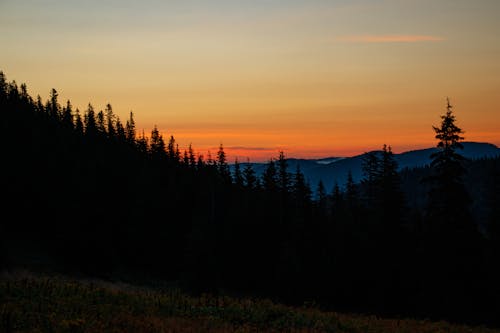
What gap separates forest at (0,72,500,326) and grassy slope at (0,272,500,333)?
15.5 m

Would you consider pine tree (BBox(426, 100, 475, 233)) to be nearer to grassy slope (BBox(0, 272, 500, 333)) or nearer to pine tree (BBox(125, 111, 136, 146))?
grassy slope (BBox(0, 272, 500, 333))

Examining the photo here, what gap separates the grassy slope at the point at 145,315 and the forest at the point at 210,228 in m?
15.5

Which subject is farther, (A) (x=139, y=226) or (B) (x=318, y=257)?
(A) (x=139, y=226)

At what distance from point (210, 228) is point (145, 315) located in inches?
1450

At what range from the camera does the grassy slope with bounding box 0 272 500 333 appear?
1136 cm

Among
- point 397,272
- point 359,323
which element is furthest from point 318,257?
point 359,323

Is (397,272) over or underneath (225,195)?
underneath

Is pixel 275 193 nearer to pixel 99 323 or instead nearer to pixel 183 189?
pixel 183 189

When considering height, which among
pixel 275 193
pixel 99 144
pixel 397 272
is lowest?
pixel 397 272

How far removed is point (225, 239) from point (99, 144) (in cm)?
2373

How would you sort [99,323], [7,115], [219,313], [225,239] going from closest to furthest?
[99,323], [219,313], [225,239], [7,115]

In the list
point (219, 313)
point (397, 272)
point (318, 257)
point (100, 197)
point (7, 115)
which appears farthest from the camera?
point (7, 115)

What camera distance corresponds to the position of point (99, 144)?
6188 cm

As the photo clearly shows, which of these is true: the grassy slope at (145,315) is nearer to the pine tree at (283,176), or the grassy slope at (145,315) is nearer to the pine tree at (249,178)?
the pine tree at (283,176)
